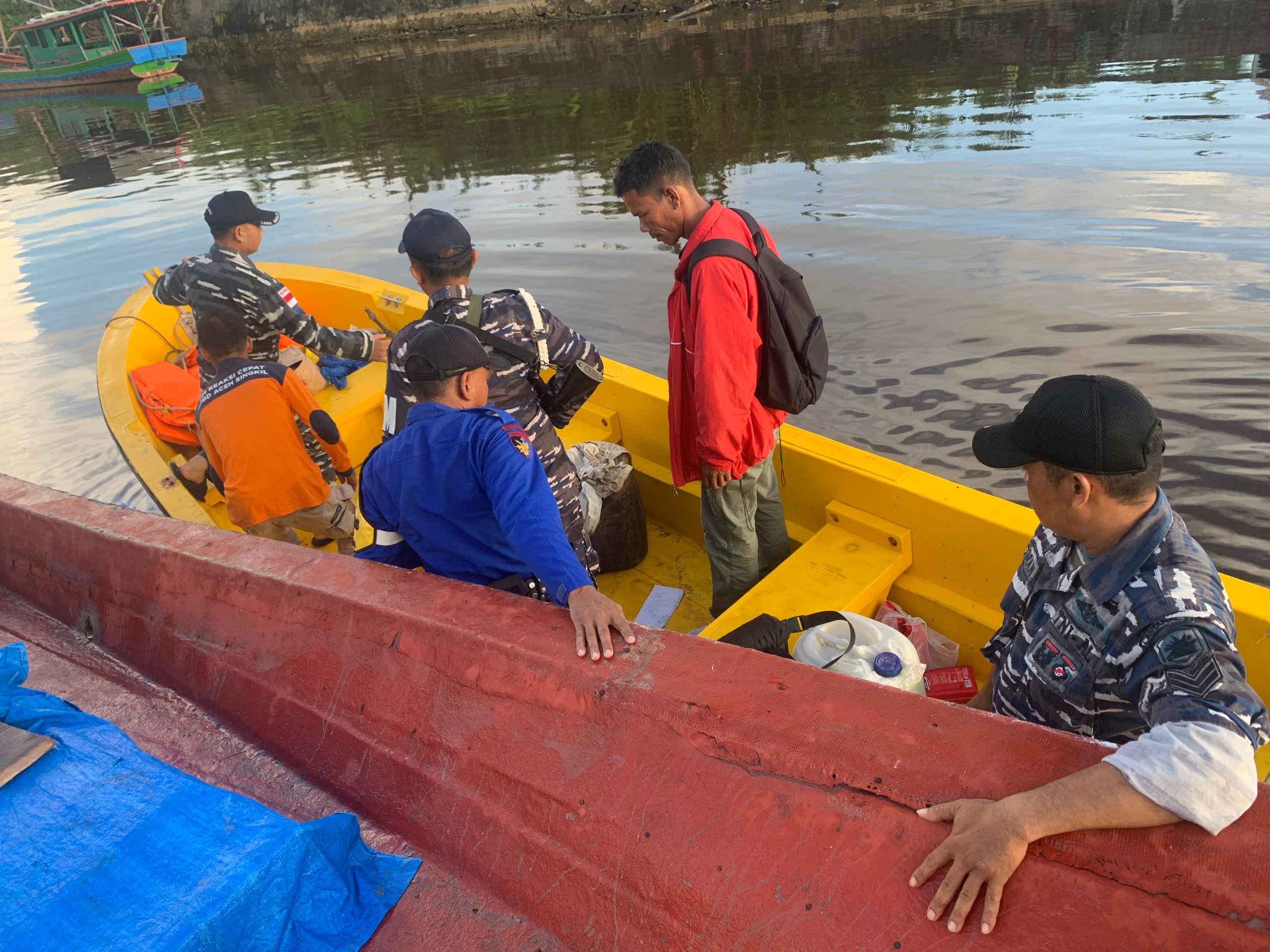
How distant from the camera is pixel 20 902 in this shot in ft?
5.13

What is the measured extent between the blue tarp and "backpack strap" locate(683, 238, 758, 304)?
6.32ft

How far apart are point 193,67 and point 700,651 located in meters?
42.8

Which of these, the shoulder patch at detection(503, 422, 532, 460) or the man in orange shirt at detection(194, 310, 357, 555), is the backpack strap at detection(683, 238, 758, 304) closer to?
the shoulder patch at detection(503, 422, 532, 460)

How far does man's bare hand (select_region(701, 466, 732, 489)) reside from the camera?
2875mm

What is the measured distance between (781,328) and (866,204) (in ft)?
26.0

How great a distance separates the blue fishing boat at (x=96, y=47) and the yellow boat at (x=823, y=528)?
34.6 m

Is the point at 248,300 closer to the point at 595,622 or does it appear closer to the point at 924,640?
the point at 595,622

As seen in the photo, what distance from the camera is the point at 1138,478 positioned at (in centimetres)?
147

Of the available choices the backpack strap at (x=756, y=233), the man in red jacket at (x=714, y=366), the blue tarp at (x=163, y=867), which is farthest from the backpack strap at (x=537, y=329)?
the blue tarp at (x=163, y=867)

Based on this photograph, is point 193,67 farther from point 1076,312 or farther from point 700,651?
point 700,651

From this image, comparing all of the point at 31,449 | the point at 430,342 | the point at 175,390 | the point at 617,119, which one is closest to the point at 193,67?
the point at 617,119

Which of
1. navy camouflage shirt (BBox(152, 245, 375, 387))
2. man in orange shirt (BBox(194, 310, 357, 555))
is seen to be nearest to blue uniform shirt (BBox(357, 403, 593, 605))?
man in orange shirt (BBox(194, 310, 357, 555))

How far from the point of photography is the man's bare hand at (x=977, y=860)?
4.08 ft

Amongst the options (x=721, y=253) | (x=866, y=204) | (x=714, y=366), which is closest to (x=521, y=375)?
(x=714, y=366)
